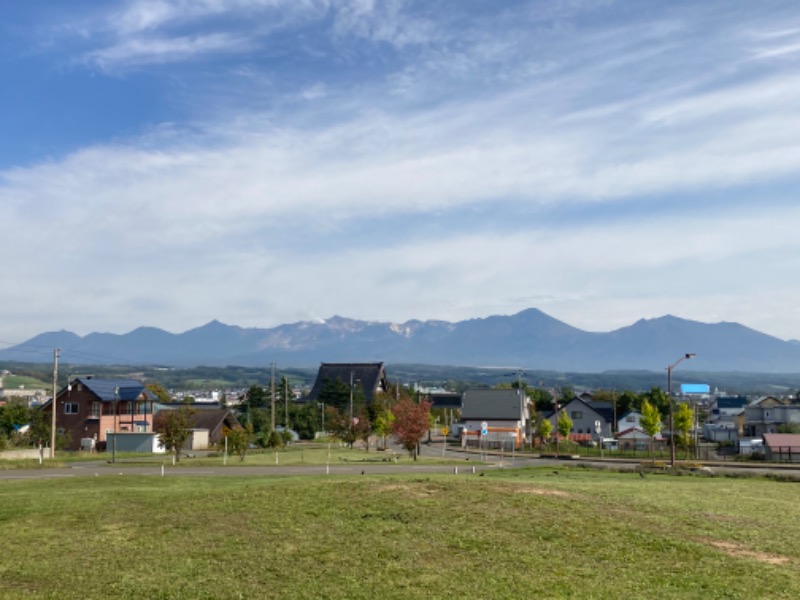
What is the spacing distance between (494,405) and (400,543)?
102 meters

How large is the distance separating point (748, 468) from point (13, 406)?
3223 inches

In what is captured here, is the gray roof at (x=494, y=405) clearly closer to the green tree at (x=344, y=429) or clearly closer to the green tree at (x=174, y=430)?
the green tree at (x=344, y=429)

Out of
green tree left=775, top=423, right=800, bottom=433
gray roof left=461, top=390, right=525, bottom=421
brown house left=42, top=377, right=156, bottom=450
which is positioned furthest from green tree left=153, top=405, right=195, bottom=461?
green tree left=775, top=423, right=800, bottom=433

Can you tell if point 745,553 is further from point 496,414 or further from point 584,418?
point 584,418

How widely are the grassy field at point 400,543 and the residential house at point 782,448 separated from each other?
163ft

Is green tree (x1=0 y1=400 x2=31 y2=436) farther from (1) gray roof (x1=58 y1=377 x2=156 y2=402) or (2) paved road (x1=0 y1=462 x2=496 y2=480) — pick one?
(2) paved road (x1=0 y1=462 x2=496 y2=480)

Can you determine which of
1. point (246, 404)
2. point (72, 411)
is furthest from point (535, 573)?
point (246, 404)

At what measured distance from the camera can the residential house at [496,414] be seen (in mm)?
114188

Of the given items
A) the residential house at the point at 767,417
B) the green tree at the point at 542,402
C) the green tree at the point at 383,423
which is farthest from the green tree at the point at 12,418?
the residential house at the point at 767,417

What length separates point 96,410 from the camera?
86562mm

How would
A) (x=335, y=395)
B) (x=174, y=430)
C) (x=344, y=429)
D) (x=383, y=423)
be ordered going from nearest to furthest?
1. (x=174, y=430)
2. (x=344, y=429)
3. (x=383, y=423)
4. (x=335, y=395)

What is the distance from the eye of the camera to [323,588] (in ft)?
51.4

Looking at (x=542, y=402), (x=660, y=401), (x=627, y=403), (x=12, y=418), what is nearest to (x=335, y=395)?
(x=542, y=402)

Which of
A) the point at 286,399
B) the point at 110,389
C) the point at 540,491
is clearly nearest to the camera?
the point at 540,491
